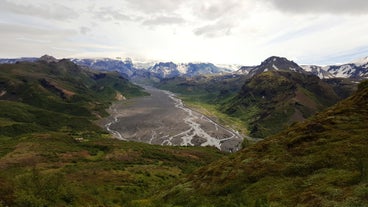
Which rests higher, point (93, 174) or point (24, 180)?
point (24, 180)

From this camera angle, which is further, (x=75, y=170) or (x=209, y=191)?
(x=75, y=170)

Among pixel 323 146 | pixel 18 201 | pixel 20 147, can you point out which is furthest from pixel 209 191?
pixel 20 147

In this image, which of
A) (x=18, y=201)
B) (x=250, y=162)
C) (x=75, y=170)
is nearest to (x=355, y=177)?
(x=250, y=162)

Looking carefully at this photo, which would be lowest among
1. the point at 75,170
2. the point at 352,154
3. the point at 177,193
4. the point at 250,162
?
the point at 75,170

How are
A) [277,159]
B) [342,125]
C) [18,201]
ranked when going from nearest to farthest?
[18,201], [277,159], [342,125]

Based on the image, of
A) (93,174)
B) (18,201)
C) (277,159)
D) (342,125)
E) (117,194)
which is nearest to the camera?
(18,201)

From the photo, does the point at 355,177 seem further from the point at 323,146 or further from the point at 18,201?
the point at 18,201

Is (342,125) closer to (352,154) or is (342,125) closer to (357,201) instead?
(352,154)
